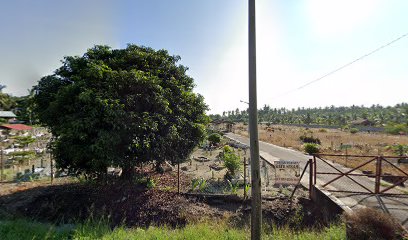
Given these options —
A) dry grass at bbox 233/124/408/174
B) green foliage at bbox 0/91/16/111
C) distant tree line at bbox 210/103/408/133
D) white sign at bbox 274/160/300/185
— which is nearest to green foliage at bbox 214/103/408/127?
distant tree line at bbox 210/103/408/133

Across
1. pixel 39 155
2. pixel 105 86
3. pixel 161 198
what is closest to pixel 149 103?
pixel 105 86

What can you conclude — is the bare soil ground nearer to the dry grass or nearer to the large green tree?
the large green tree

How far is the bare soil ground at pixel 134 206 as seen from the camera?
643cm

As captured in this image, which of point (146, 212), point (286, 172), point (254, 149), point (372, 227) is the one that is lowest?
point (146, 212)

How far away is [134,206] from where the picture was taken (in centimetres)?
681

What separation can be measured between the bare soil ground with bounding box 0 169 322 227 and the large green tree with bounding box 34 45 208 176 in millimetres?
973

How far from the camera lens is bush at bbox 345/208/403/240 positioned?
13.9 feet

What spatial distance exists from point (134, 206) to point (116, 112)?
3254mm

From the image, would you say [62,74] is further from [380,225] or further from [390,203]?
[390,203]

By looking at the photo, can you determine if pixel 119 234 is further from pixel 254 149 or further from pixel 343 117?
pixel 343 117

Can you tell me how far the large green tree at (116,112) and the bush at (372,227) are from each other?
5365 millimetres

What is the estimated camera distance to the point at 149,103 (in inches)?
277

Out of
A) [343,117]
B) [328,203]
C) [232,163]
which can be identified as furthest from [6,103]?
[343,117]

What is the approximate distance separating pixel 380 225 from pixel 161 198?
622 cm
